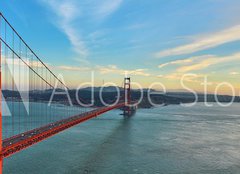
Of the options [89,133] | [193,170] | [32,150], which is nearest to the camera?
[193,170]

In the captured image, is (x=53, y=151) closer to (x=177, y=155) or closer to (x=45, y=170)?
(x=45, y=170)

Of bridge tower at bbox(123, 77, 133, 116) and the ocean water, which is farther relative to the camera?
bridge tower at bbox(123, 77, 133, 116)

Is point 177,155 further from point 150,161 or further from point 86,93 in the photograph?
point 86,93

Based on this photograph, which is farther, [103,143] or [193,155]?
[103,143]

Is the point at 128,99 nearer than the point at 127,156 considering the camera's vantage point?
No

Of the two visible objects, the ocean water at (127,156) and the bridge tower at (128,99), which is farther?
the bridge tower at (128,99)

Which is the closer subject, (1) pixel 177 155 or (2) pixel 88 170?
(2) pixel 88 170

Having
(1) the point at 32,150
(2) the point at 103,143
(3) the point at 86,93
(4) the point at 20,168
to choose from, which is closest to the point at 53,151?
(1) the point at 32,150

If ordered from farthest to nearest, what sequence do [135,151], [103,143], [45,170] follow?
[103,143] < [135,151] < [45,170]

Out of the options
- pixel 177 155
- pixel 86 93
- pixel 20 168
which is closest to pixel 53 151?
pixel 20 168
